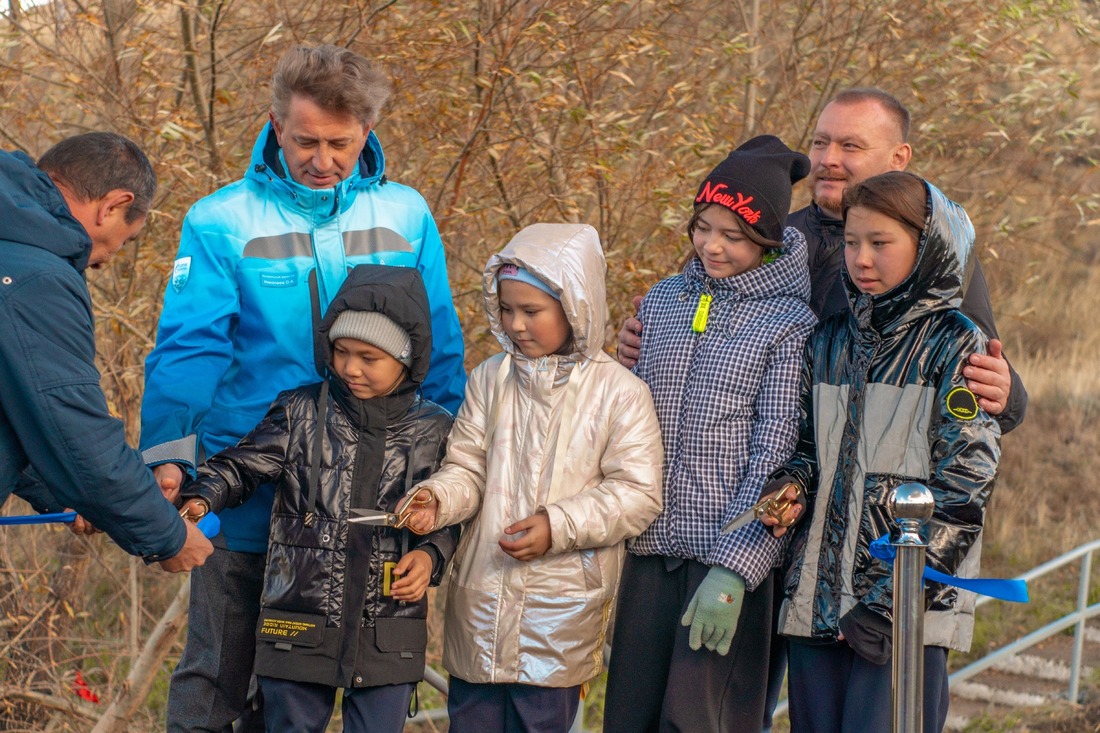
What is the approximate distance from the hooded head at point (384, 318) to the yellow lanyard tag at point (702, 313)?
723mm

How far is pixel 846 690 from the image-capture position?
3100 millimetres

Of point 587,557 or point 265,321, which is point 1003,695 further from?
point 265,321

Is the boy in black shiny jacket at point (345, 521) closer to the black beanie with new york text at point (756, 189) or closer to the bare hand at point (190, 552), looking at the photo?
the bare hand at point (190, 552)

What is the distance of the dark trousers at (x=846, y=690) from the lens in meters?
2.97

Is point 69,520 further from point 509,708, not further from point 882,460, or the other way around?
point 882,460

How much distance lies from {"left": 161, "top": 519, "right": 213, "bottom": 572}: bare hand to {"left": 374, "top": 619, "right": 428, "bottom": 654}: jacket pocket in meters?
0.46

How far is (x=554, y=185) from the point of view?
19.8ft

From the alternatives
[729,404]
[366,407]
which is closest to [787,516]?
[729,404]

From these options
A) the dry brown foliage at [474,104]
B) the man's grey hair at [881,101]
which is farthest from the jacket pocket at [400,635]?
the dry brown foliage at [474,104]

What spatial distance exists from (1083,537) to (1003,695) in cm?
411

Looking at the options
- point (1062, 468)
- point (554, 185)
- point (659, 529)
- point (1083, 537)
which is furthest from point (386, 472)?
point (1062, 468)

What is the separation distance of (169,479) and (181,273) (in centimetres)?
54

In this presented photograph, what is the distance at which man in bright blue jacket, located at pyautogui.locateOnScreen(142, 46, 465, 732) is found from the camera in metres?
3.16

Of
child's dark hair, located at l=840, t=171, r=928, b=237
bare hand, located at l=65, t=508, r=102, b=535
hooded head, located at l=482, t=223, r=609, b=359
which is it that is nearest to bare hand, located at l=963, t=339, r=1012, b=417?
child's dark hair, located at l=840, t=171, r=928, b=237
